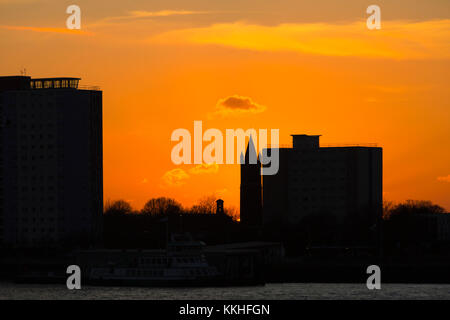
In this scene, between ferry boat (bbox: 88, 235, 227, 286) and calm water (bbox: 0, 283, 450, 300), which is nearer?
calm water (bbox: 0, 283, 450, 300)

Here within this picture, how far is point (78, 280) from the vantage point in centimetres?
17512

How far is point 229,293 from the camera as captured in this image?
150625mm

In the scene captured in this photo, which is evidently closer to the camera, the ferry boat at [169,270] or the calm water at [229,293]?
the calm water at [229,293]

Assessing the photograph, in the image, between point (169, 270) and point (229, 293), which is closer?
point (229, 293)

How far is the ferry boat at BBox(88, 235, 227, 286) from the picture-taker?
548ft

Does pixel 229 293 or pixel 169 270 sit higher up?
pixel 169 270

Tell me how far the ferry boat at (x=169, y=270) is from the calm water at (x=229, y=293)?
4874mm

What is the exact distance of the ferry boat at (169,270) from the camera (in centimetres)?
16700

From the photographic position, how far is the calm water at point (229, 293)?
5679 inches

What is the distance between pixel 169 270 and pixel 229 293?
20.6 metres

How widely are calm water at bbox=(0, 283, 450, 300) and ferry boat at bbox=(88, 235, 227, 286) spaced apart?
16.0 feet
